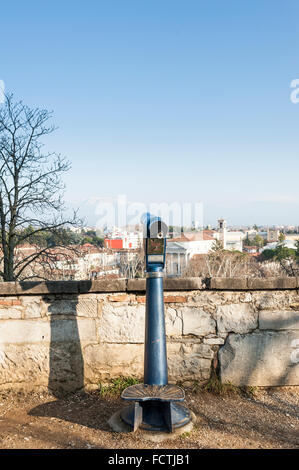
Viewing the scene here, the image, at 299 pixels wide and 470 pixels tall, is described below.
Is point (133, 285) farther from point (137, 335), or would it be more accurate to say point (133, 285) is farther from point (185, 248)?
point (185, 248)

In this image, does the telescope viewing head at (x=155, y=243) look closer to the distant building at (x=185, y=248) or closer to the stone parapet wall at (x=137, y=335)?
the stone parapet wall at (x=137, y=335)

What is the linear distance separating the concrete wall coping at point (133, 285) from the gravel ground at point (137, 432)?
0.99 metres

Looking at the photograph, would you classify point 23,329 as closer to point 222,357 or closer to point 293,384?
point 222,357

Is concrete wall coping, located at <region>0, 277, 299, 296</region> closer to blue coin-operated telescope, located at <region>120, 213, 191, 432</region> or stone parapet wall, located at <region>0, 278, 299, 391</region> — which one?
stone parapet wall, located at <region>0, 278, 299, 391</region>

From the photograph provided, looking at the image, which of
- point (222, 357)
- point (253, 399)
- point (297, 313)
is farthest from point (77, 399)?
point (297, 313)

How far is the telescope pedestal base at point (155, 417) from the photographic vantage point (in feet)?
8.82

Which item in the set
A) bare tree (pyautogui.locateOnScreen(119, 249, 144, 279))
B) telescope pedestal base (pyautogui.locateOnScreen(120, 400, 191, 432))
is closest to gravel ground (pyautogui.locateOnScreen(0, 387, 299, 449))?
telescope pedestal base (pyautogui.locateOnScreen(120, 400, 191, 432))

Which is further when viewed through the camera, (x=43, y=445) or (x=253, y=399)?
(x=253, y=399)

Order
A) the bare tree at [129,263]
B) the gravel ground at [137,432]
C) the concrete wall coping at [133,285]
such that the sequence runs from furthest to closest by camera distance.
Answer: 1. the bare tree at [129,263]
2. the concrete wall coping at [133,285]
3. the gravel ground at [137,432]

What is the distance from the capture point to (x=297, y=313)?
11.6 feet

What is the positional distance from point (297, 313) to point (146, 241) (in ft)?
5.71

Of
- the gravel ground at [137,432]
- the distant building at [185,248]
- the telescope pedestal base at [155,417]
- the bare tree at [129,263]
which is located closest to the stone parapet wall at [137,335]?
the gravel ground at [137,432]

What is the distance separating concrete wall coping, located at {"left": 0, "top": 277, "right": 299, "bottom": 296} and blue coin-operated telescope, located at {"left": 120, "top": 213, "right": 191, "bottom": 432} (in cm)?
56
